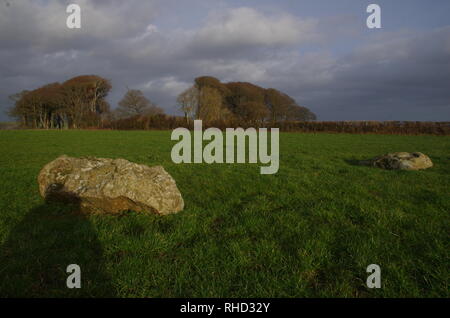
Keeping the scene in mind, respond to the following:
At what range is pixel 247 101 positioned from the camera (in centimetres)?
8625

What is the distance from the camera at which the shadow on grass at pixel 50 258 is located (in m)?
2.53

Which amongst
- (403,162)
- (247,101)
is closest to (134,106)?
(247,101)

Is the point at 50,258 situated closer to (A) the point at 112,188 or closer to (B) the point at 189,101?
(A) the point at 112,188

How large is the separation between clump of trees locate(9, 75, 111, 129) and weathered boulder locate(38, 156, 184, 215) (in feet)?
227

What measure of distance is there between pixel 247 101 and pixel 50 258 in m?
87.3

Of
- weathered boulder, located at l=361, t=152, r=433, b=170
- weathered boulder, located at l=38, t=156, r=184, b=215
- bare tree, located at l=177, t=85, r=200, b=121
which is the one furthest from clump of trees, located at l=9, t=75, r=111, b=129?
weathered boulder, located at l=361, t=152, r=433, b=170

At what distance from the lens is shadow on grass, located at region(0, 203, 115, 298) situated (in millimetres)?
2527

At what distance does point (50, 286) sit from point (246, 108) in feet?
273

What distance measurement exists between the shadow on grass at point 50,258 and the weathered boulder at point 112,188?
44 cm

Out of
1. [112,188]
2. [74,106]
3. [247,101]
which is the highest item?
[247,101]

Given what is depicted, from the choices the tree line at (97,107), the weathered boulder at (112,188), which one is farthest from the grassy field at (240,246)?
the tree line at (97,107)

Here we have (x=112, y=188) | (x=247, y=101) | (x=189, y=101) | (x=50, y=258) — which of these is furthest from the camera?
(x=247, y=101)

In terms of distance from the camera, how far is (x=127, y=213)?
4441mm

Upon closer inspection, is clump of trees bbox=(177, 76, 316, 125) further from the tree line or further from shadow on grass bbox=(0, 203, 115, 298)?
shadow on grass bbox=(0, 203, 115, 298)
